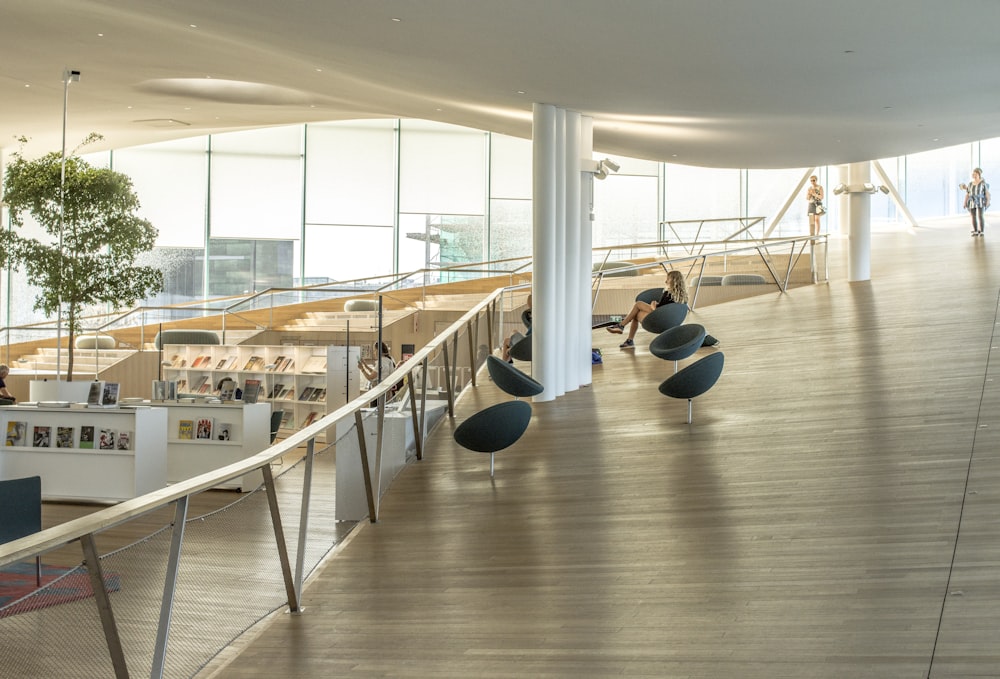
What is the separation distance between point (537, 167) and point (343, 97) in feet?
12.3

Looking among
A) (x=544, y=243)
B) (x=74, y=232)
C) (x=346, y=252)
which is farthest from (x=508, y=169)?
(x=544, y=243)

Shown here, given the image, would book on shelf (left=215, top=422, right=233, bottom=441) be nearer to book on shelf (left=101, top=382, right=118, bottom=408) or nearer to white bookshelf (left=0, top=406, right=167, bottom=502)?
white bookshelf (left=0, top=406, right=167, bottom=502)

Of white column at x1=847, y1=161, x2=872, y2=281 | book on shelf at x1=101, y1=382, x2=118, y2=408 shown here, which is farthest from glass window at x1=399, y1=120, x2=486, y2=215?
book on shelf at x1=101, y1=382, x2=118, y2=408

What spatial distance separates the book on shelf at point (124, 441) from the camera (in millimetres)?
9602

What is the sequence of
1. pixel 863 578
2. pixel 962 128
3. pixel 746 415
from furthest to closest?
pixel 962 128
pixel 746 415
pixel 863 578

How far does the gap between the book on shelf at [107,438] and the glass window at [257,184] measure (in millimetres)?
13487

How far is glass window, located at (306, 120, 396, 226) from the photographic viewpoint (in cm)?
2298

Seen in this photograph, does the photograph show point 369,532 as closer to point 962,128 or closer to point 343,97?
point 343,97

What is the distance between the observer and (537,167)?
934cm

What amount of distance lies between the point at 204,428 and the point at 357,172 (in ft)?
44.5

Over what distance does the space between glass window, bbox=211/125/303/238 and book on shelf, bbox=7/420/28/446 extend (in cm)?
1308

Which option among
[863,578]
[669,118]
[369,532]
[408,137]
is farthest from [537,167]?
[408,137]

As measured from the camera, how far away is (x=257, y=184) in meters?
22.7

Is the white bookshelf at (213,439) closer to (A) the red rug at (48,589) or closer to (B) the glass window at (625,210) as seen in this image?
(A) the red rug at (48,589)
